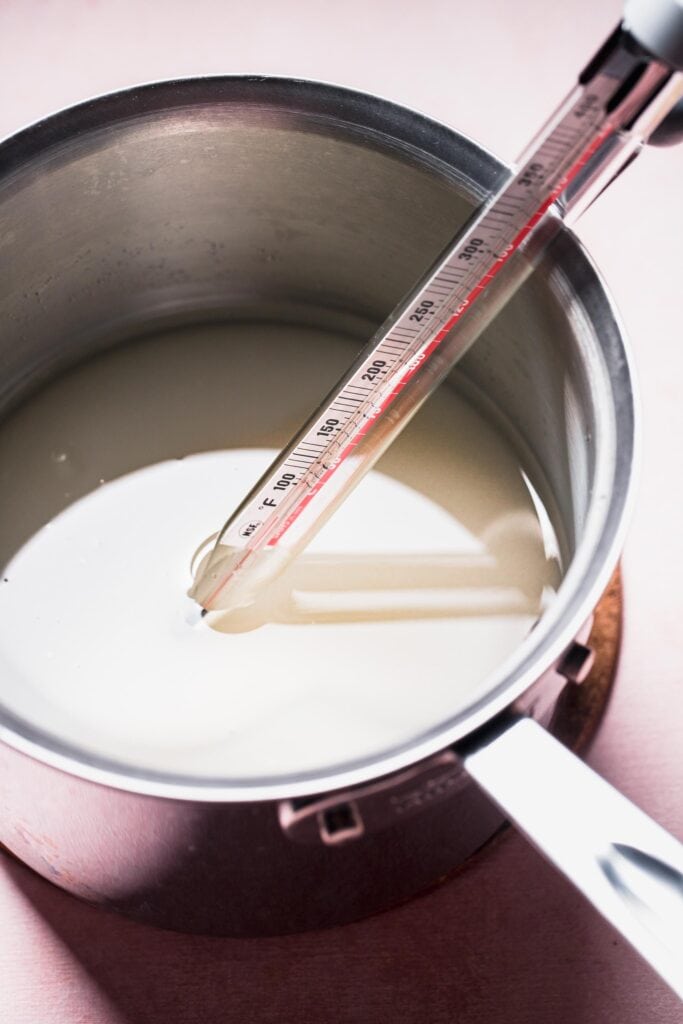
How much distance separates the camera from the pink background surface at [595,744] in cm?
74

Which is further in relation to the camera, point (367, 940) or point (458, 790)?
point (367, 940)

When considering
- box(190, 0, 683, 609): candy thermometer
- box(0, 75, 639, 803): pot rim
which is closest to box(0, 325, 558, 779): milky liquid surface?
box(190, 0, 683, 609): candy thermometer

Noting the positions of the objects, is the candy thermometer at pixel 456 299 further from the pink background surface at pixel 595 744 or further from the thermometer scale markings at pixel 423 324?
the pink background surface at pixel 595 744

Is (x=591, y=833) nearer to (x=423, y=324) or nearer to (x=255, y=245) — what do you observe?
(x=423, y=324)

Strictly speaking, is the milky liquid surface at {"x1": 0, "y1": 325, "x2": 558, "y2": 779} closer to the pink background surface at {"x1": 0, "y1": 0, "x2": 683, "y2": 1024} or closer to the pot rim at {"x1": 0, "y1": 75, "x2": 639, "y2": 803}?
the pink background surface at {"x1": 0, "y1": 0, "x2": 683, "y2": 1024}

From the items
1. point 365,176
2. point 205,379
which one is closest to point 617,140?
point 365,176

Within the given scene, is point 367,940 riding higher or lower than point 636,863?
higher

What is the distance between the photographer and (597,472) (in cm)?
62

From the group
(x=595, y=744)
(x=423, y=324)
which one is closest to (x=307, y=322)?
(x=423, y=324)

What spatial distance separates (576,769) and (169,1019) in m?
0.39

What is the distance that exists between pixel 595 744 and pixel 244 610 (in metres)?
0.30

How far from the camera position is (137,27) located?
1163mm

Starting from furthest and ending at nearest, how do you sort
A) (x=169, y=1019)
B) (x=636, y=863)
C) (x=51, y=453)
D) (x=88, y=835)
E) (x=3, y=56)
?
(x=3, y=56), (x=51, y=453), (x=169, y=1019), (x=88, y=835), (x=636, y=863)

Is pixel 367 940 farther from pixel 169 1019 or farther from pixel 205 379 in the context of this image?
pixel 205 379
